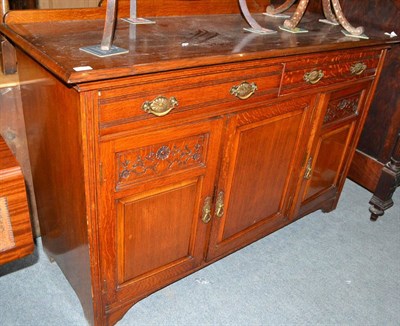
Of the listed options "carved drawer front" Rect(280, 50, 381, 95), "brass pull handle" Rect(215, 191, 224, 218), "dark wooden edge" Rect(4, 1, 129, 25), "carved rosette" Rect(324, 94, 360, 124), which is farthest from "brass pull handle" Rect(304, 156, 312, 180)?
"dark wooden edge" Rect(4, 1, 129, 25)

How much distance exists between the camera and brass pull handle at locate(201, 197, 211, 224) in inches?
55.1

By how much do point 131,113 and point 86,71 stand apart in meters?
0.19

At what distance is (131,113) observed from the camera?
1.03m

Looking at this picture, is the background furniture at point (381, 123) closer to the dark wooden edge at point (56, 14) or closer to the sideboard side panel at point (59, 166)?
the dark wooden edge at point (56, 14)

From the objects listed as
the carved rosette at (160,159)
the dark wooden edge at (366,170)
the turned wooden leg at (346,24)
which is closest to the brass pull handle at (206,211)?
the carved rosette at (160,159)

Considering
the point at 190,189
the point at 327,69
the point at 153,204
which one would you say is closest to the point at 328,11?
the point at 327,69

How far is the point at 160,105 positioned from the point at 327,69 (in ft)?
2.50

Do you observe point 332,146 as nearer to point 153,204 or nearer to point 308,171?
point 308,171

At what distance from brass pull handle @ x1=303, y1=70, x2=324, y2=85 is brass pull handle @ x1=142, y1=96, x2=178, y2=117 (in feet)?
1.90

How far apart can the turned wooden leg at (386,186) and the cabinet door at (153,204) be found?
3.73ft

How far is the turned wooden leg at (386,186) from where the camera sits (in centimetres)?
202

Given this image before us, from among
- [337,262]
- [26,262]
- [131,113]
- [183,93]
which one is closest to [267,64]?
[183,93]

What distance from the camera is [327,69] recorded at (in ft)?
4.91

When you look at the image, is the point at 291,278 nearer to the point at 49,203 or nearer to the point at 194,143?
the point at 194,143
